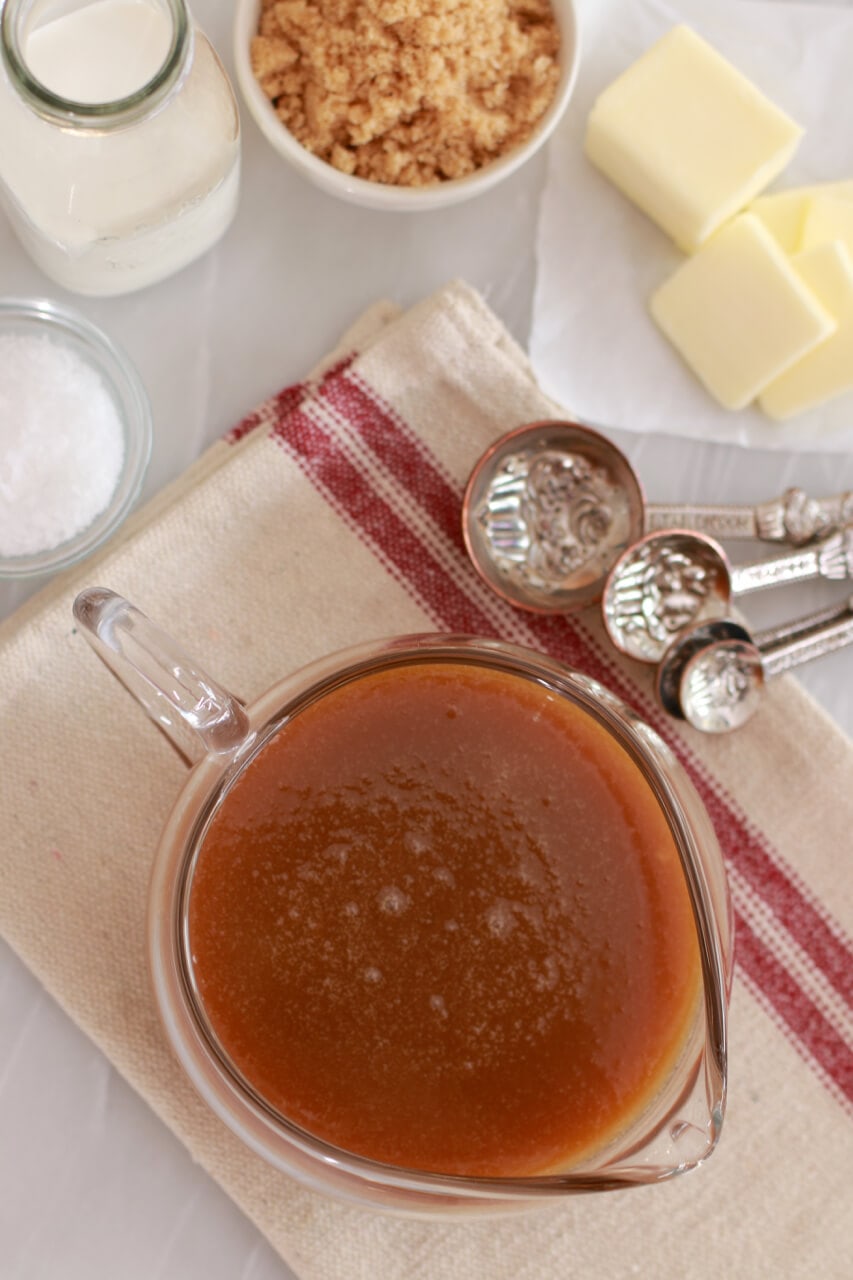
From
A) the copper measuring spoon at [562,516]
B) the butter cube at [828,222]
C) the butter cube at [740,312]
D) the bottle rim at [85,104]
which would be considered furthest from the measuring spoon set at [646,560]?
the bottle rim at [85,104]

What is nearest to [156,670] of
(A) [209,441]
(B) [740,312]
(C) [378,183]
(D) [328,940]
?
(D) [328,940]

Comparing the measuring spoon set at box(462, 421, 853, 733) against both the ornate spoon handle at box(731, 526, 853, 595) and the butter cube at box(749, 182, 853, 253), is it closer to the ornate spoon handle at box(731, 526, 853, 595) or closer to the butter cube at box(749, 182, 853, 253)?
the ornate spoon handle at box(731, 526, 853, 595)

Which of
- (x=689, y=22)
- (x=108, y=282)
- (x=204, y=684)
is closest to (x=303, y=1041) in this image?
(x=204, y=684)

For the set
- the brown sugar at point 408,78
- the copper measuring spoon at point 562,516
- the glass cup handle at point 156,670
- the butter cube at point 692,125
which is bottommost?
the copper measuring spoon at point 562,516

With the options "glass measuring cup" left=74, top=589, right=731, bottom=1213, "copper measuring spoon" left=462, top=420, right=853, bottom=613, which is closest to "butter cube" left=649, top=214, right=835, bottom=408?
"copper measuring spoon" left=462, top=420, right=853, bottom=613

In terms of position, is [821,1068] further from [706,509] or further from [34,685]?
[34,685]

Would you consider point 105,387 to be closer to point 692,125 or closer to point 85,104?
point 85,104

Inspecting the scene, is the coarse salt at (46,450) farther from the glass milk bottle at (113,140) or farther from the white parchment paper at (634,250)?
the white parchment paper at (634,250)
